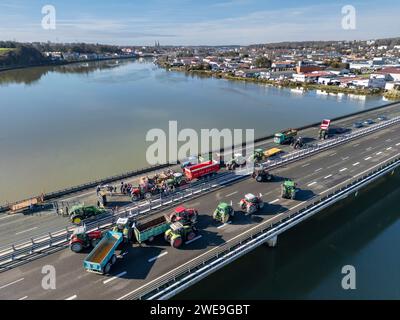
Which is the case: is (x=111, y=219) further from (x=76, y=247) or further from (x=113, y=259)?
(x=113, y=259)

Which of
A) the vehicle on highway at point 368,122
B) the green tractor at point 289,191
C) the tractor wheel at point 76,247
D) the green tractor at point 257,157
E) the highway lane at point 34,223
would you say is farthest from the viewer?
the vehicle on highway at point 368,122

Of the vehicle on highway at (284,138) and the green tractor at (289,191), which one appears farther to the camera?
the vehicle on highway at (284,138)

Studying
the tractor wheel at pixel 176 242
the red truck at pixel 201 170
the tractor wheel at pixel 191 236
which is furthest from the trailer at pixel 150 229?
the red truck at pixel 201 170

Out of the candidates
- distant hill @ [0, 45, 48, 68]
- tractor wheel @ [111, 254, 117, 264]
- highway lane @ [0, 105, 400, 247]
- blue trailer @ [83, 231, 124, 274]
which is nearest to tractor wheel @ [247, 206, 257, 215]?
blue trailer @ [83, 231, 124, 274]

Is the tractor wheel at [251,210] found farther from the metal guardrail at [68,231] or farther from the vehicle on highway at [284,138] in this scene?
the vehicle on highway at [284,138]

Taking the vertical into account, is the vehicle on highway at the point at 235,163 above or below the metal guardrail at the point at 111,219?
above

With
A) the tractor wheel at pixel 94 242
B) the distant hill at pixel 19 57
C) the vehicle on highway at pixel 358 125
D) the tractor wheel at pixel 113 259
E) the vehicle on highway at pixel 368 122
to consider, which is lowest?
the tractor wheel at pixel 113 259

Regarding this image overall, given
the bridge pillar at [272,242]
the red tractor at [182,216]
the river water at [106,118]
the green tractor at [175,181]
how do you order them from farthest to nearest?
1. the river water at [106,118]
2. the green tractor at [175,181]
3. the bridge pillar at [272,242]
4. the red tractor at [182,216]

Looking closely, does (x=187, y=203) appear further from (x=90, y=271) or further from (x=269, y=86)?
(x=269, y=86)
